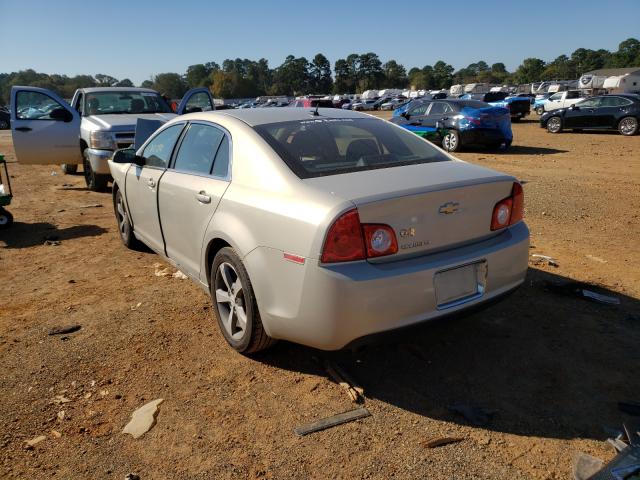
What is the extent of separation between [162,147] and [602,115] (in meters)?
19.5

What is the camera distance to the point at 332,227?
2623 millimetres

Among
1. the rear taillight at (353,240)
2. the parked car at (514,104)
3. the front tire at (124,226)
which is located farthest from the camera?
the parked car at (514,104)

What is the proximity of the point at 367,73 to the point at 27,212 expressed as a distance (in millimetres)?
153327

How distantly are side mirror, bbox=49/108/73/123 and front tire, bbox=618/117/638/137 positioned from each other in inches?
720

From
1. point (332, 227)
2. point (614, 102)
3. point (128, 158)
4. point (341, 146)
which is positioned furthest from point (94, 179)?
point (614, 102)

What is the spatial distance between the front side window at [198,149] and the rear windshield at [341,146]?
0.46 m

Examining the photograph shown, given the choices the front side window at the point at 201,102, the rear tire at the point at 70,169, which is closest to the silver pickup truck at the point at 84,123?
the front side window at the point at 201,102

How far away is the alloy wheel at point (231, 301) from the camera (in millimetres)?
3369

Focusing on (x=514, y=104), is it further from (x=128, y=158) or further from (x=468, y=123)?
(x=128, y=158)

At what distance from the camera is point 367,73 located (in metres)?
152

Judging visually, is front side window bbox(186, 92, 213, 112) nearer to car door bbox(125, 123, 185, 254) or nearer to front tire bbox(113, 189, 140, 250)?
front tire bbox(113, 189, 140, 250)

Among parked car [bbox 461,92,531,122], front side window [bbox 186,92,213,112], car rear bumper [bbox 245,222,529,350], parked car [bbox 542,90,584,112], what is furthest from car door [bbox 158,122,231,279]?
parked car [bbox 542,90,584,112]

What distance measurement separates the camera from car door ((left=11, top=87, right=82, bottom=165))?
30.3 feet

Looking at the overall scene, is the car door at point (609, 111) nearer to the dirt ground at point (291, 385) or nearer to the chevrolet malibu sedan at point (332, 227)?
the dirt ground at point (291, 385)
